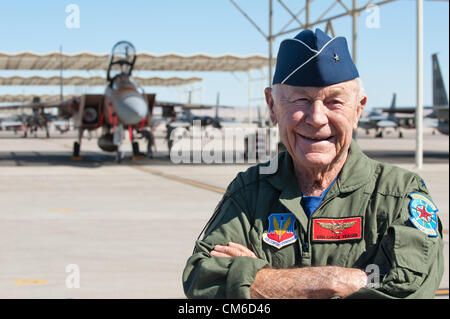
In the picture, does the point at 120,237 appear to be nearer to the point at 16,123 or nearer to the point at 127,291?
the point at 127,291

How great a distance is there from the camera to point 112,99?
2108 cm

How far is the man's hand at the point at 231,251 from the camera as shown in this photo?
209 centimetres

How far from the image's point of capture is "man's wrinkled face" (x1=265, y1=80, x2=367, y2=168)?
2031mm

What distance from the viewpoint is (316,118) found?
79.6 inches

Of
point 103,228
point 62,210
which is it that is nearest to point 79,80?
point 62,210

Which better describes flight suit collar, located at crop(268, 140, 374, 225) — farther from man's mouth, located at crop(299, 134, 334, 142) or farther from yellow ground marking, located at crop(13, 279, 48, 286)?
yellow ground marking, located at crop(13, 279, 48, 286)

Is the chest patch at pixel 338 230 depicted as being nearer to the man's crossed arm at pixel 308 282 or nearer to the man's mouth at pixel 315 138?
the man's crossed arm at pixel 308 282

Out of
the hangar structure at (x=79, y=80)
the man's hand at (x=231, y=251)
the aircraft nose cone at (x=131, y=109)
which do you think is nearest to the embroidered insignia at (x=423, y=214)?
the man's hand at (x=231, y=251)

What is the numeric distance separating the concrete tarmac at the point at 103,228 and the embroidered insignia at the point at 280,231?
13.5 feet

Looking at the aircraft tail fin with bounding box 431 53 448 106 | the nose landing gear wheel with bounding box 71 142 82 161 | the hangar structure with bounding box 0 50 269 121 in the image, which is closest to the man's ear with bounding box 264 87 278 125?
the nose landing gear wheel with bounding box 71 142 82 161

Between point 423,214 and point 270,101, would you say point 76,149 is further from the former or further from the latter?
point 423,214

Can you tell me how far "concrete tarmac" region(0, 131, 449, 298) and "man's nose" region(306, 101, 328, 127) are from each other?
4.40 m

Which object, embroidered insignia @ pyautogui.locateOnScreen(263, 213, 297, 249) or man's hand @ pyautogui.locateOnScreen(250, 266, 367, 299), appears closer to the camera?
man's hand @ pyautogui.locateOnScreen(250, 266, 367, 299)

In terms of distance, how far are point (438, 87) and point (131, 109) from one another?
2953 centimetres
